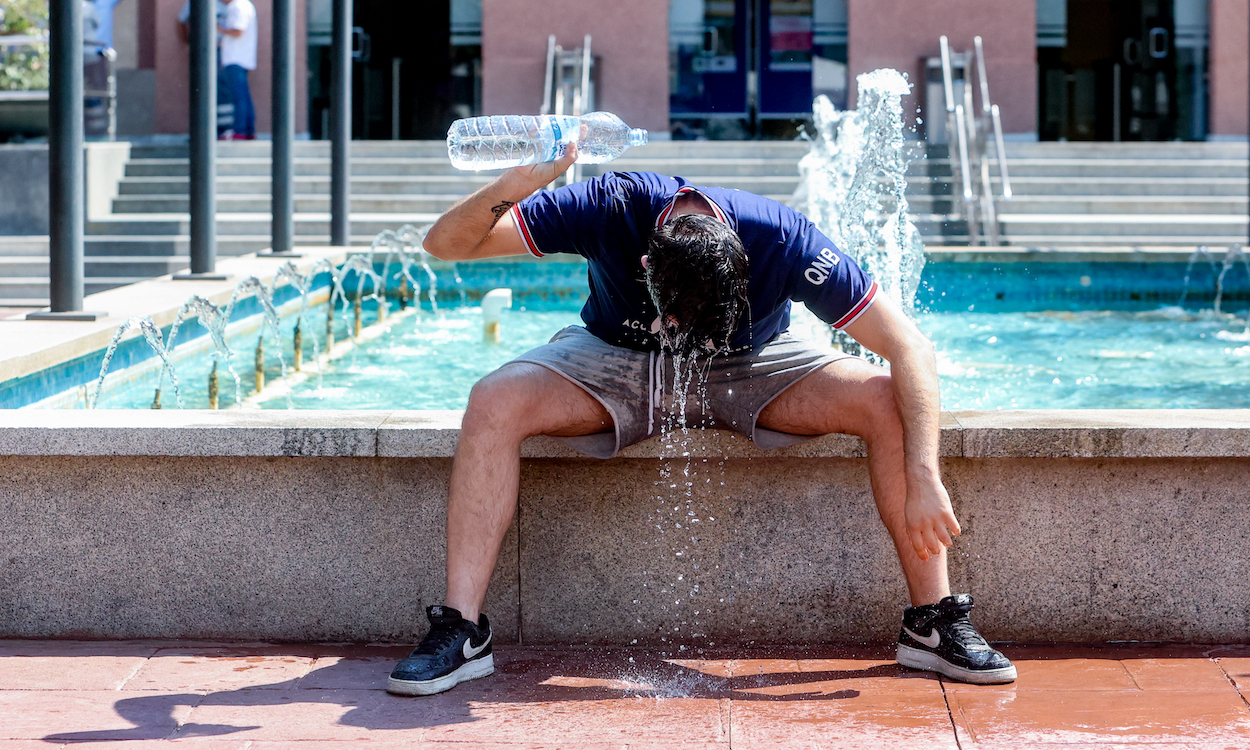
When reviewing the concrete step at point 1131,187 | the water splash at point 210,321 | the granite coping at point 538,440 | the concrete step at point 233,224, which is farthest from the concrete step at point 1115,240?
the granite coping at point 538,440

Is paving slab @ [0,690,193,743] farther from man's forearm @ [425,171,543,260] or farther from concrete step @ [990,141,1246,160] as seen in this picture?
concrete step @ [990,141,1246,160]

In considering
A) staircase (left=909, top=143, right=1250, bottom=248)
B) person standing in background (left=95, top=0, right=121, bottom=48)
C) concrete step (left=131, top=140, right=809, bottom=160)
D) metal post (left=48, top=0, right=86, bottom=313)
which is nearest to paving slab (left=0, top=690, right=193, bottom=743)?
metal post (left=48, top=0, right=86, bottom=313)

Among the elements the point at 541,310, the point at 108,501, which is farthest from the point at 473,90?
the point at 108,501

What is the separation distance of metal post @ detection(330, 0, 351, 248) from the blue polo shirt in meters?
7.75

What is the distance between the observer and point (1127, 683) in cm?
302

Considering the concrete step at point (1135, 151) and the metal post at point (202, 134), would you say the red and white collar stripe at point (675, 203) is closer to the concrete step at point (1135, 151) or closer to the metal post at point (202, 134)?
the metal post at point (202, 134)

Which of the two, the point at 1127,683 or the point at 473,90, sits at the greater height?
the point at 473,90

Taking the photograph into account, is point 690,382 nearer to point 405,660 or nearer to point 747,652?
point 747,652

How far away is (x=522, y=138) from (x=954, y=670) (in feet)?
5.15

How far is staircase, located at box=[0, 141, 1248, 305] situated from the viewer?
1174 cm

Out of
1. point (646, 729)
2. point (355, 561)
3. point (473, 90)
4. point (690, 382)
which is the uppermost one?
point (473, 90)

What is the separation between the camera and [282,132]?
1004cm

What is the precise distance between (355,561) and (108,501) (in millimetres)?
597

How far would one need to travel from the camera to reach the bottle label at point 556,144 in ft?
10.1
